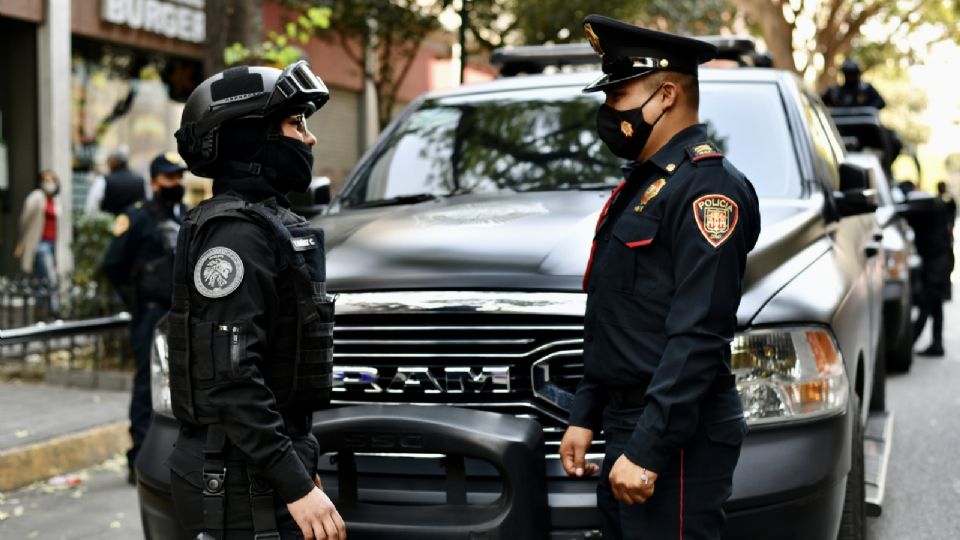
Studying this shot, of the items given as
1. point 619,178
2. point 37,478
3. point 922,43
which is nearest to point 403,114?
point 619,178

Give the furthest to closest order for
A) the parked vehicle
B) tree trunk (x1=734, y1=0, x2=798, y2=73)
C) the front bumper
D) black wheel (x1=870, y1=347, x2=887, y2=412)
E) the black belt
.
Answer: tree trunk (x1=734, y1=0, x2=798, y2=73) → the parked vehicle → black wheel (x1=870, y1=347, x2=887, y2=412) → the front bumper → the black belt

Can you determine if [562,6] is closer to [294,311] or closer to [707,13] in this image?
[707,13]

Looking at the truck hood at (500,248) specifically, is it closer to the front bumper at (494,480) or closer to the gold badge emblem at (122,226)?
the front bumper at (494,480)

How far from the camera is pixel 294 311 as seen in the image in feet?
8.77

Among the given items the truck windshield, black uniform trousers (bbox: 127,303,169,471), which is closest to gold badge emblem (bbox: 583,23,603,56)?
the truck windshield

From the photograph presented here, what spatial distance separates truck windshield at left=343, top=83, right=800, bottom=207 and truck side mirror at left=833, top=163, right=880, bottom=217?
242mm

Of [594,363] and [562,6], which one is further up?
[562,6]

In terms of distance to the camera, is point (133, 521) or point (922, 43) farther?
point (922, 43)

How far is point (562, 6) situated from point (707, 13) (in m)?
8.83

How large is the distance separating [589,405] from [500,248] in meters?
0.79

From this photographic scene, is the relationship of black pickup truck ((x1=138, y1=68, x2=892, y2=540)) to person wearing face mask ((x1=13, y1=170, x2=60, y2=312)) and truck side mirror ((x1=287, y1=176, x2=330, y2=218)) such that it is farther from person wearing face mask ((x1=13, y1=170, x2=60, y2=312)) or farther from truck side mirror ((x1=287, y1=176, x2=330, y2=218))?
person wearing face mask ((x1=13, y1=170, x2=60, y2=312))

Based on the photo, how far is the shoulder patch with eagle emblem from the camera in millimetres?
2574

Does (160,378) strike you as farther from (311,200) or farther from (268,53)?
(268,53)

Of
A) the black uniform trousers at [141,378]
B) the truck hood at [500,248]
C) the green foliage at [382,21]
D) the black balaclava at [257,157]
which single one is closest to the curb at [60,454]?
the black uniform trousers at [141,378]
